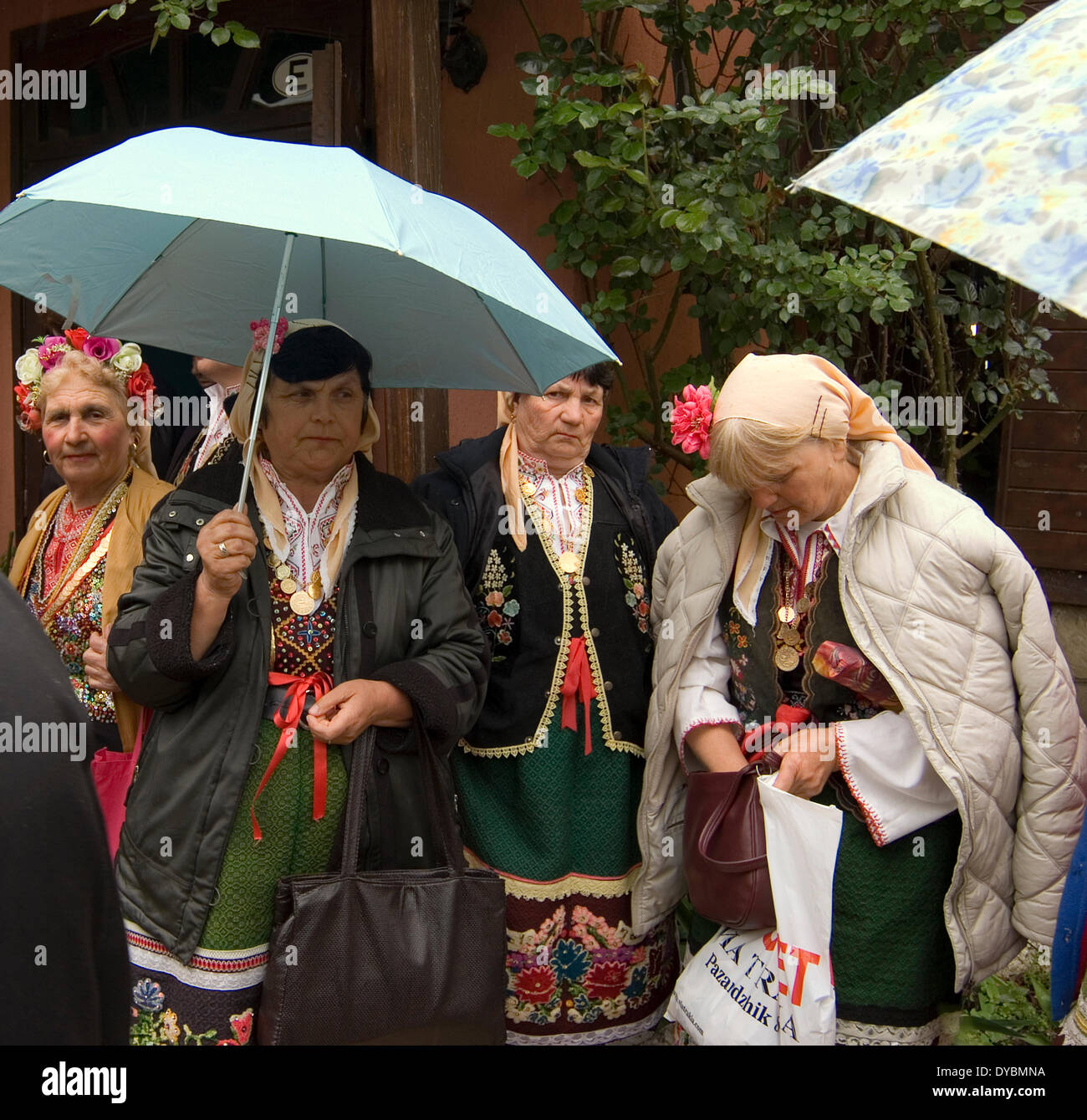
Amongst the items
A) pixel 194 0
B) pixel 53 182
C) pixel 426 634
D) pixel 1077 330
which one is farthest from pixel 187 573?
pixel 1077 330

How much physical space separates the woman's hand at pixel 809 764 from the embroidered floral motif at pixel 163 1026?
121 centimetres

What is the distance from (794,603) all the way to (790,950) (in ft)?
2.44

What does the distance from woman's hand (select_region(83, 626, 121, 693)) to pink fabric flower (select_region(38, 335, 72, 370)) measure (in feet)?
2.57

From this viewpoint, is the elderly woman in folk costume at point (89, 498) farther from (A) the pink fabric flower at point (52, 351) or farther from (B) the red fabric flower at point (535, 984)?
(B) the red fabric flower at point (535, 984)

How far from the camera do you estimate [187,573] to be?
2471 mm

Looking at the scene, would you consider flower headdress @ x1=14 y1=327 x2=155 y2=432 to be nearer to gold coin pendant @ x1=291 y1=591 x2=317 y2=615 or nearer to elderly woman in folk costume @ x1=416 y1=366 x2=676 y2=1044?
elderly woman in folk costume @ x1=416 y1=366 x2=676 y2=1044

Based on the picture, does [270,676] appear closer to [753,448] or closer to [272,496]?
[272,496]

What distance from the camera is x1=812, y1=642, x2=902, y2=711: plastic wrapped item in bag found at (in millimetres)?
2514

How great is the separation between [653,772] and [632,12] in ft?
9.00

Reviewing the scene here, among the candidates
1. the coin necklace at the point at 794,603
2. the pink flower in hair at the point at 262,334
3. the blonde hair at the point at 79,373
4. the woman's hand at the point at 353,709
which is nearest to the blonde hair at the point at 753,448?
the coin necklace at the point at 794,603

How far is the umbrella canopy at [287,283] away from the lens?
→ 7.43 ft

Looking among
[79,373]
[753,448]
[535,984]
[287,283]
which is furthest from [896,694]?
[79,373]

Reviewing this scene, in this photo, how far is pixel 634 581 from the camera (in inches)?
122

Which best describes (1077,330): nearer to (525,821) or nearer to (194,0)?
(525,821)
